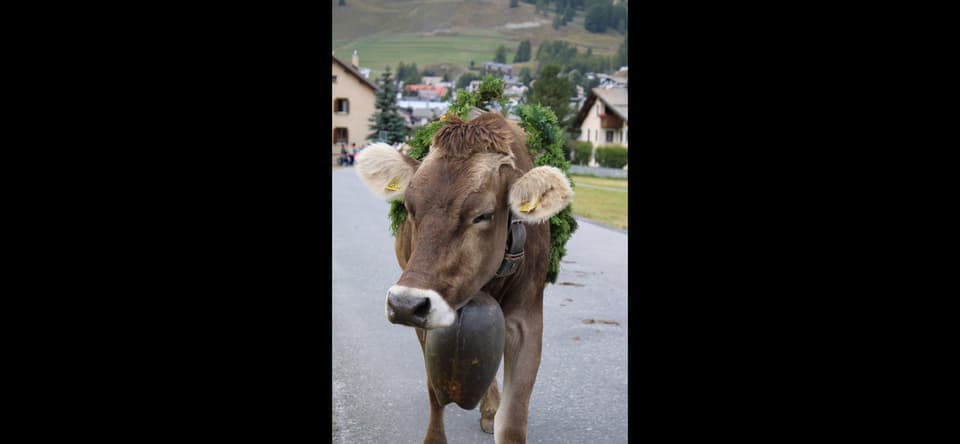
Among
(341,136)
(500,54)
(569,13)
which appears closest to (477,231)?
(341,136)

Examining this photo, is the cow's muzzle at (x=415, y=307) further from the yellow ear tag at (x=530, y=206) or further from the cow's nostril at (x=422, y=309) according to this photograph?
the yellow ear tag at (x=530, y=206)

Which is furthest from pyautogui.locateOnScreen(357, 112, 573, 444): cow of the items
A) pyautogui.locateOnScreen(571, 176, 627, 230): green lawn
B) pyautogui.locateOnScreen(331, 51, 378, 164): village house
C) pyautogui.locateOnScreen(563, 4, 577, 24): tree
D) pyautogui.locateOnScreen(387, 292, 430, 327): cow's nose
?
pyautogui.locateOnScreen(563, 4, 577, 24): tree

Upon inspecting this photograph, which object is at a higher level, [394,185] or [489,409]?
[394,185]

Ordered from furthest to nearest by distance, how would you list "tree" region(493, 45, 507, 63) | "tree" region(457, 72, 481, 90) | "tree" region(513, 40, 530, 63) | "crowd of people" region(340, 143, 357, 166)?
"tree" region(513, 40, 530, 63), "tree" region(493, 45, 507, 63), "crowd of people" region(340, 143, 357, 166), "tree" region(457, 72, 481, 90)

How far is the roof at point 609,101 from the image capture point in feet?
165

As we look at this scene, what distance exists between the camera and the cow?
304 centimetres

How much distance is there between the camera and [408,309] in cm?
292

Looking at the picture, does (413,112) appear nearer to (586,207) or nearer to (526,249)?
(586,207)

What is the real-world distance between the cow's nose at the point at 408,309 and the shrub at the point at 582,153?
4160cm

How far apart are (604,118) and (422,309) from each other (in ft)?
164

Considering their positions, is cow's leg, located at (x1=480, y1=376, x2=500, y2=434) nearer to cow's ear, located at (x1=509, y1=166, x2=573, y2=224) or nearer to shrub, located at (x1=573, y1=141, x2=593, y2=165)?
cow's ear, located at (x1=509, y1=166, x2=573, y2=224)

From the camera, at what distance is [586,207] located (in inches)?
725

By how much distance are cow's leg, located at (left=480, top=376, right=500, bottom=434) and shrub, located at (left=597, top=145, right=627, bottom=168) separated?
3639 centimetres

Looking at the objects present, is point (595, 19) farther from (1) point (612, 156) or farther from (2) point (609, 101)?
(1) point (612, 156)
